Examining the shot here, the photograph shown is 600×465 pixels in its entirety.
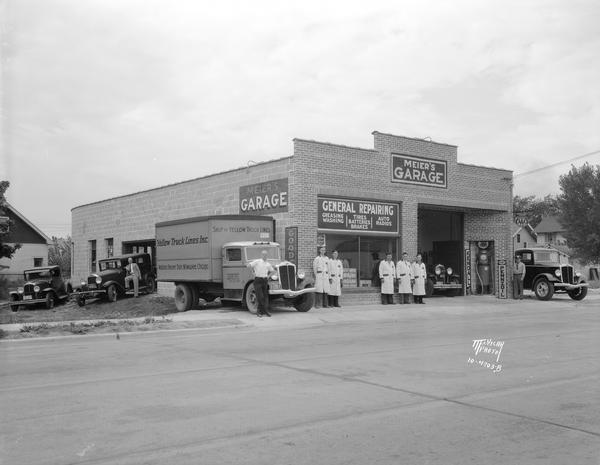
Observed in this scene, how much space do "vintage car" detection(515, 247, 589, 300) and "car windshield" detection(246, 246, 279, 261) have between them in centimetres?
1295

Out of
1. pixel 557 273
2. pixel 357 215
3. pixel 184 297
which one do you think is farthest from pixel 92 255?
pixel 557 273

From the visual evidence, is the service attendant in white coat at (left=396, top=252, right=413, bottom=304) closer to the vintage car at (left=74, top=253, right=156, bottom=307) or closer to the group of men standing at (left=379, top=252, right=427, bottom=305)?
the group of men standing at (left=379, top=252, right=427, bottom=305)

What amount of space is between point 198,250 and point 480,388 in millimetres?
13546

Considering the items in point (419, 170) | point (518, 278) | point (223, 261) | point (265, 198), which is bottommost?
point (518, 278)

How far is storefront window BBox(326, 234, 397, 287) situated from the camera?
22.3 metres

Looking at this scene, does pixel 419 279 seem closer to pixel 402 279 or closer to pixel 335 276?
pixel 402 279

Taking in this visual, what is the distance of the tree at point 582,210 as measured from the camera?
49.5 m

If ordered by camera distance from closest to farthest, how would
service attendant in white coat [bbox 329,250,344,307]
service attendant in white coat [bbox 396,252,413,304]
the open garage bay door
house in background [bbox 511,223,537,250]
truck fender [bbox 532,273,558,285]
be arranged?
1. service attendant in white coat [bbox 329,250,344,307]
2. service attendant in white coat [bbox 396,252,413,304]
3. truck fender [bbox 532,273,558,285]
4. the open garage bay door
5. house in background [bbox 511,223,537,250]

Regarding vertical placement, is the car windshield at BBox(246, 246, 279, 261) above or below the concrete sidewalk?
above

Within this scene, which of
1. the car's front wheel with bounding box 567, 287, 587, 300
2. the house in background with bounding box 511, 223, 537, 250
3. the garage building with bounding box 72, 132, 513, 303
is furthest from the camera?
the house in background with bounding box 511, 223, 537, 250

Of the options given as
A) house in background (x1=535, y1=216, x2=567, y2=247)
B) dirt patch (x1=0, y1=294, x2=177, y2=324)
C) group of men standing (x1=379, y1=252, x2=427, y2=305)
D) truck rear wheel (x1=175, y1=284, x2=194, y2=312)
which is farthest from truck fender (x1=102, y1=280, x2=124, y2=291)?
house in background (x1=535, y1=216, x2=567, y2=247)

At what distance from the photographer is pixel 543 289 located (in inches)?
1037

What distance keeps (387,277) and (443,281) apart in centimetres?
558

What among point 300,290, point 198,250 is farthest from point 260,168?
point 300,290
